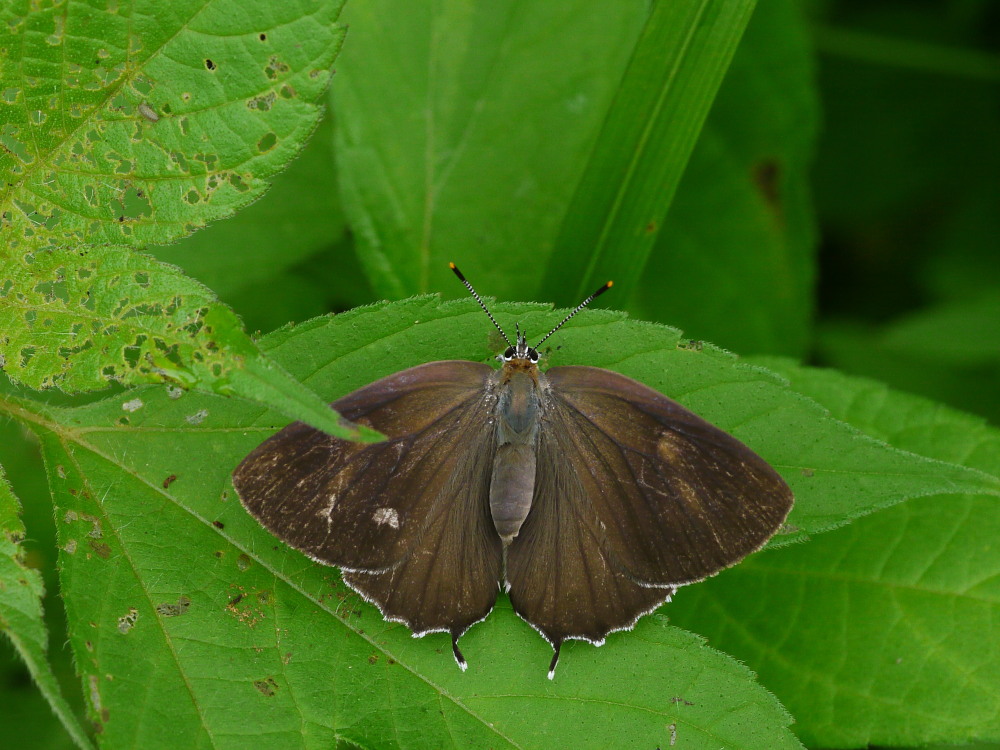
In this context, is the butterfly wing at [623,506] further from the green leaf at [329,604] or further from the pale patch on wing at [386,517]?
the pale patch on wing at [386,517]

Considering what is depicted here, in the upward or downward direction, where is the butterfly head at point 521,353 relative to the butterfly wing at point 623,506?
upward

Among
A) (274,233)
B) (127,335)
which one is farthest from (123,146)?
(274,233)

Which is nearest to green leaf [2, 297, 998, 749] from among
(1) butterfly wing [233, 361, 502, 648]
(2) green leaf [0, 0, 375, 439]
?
(1) butterfly wing [233, 361, 502, 648]

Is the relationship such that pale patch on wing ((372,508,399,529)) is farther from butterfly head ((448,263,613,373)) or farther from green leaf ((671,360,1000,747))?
green leaf ((671,360,1000,747))

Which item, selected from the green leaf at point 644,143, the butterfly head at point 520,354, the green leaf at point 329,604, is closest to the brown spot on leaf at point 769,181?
the green leaf at point 644,143

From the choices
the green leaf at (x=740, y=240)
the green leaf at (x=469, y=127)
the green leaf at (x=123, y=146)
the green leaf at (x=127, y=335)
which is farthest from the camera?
the green leaf at (x=740, y=240)

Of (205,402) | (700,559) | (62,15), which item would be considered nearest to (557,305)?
(700,559)

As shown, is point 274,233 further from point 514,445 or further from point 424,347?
point 514,445
